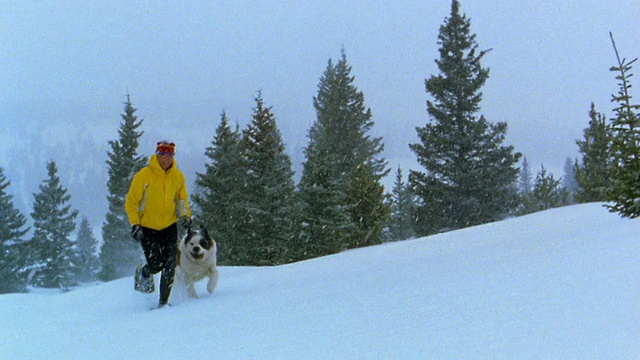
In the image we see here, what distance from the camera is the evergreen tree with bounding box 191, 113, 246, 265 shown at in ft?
87.4

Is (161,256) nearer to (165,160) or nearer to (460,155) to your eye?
(165,160)

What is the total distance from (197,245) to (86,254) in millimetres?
61658

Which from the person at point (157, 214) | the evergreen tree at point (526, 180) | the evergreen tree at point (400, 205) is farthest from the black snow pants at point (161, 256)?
the evergreen tree at point (526, 180)

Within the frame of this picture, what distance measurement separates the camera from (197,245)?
5.80m

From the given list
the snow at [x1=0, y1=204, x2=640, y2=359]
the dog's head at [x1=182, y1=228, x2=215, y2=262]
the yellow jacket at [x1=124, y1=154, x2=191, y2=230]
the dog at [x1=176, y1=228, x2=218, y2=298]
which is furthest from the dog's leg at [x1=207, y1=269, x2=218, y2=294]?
the snow at [x1=0, y1=204, x2=640, y2=359]

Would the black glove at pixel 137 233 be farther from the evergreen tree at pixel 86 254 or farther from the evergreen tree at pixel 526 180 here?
the evergreen tree at pixel 526 180

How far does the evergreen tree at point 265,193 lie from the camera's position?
25.4 meters

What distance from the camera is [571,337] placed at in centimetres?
179

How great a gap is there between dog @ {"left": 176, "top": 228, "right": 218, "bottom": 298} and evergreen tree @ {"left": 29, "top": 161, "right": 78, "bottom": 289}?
37674 millimetres

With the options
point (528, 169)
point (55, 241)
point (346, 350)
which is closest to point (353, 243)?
point (346, 350)

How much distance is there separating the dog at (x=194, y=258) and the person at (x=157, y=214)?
261 mm

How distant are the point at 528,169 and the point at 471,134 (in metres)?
66.3

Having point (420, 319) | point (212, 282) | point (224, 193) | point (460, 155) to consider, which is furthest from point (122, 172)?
point (420, 319)

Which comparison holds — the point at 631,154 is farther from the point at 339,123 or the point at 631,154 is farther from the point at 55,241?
the point at 55,241
